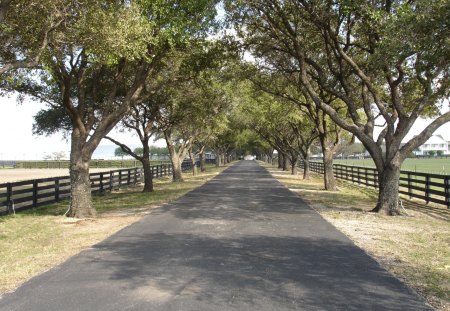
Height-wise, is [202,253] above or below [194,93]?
below

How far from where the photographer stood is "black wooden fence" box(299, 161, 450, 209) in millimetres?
16312

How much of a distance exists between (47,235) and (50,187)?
7.73m

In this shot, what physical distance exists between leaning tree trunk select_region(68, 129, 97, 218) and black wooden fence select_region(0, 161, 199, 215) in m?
2.39

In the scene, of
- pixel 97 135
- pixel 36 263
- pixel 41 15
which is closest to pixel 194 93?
pixel 97 135

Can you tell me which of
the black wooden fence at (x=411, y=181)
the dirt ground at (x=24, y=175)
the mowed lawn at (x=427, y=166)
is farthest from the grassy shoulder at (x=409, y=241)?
Result: the dirt ground at (x=24, y=175)

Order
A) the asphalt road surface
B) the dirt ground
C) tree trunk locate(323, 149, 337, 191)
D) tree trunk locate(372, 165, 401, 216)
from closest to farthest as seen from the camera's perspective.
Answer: the asphalt road surface < tree trunk locate(372, 165, 401, 216) < tree trunk locate(323, 149, 337, 191) < the dirt ground

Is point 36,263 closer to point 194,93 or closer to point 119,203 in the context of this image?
point 119,203

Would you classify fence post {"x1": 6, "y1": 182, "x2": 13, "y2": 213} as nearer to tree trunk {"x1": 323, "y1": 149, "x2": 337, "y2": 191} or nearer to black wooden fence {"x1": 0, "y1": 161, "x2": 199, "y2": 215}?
black wooden fence {"x1": 0, "y1": 161, "x2": 199, "y2": 215}

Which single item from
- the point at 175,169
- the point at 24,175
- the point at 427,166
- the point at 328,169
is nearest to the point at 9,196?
the point at 328,169

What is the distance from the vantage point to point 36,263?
25.1 ft

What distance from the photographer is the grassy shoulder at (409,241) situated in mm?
6340

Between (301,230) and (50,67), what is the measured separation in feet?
27.8

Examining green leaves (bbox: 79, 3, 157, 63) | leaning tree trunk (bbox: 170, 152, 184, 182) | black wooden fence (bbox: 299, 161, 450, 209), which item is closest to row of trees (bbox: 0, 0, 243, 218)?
green leaves (bbox: 79, 3, 157, 63)

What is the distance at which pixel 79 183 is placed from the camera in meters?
14.1
